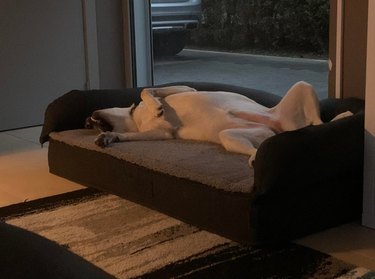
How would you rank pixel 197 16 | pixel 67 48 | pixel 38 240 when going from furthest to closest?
pixel 67 48 → pixel 197 16 → pixel 38 240

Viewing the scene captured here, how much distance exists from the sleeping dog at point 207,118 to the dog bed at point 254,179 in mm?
109

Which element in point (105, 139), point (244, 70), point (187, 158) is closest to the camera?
point (187, 158)

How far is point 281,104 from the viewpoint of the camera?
3527 mm

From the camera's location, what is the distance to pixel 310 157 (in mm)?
2855

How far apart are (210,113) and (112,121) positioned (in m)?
0.55

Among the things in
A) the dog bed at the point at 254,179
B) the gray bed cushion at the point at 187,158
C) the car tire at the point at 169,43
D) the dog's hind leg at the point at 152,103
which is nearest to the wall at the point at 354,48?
the dog bed at the point at 254,179

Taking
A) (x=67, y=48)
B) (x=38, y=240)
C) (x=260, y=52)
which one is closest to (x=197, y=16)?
(x=260, y=52)

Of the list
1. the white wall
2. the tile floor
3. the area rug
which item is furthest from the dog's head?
the white wall

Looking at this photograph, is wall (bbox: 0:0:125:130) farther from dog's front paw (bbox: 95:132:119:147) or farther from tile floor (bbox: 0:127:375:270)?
dog's front paw (bbox: 95:132:119:147)

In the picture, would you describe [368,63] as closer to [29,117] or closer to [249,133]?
[249,133]

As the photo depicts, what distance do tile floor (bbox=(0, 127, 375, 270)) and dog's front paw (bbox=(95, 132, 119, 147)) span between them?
306 millimetres

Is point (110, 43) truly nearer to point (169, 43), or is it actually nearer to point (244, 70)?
point (169, 43)

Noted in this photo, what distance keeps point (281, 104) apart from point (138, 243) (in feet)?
3.69

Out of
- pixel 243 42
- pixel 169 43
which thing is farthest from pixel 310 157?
pixel 169 43
